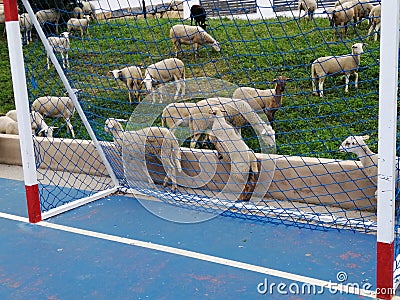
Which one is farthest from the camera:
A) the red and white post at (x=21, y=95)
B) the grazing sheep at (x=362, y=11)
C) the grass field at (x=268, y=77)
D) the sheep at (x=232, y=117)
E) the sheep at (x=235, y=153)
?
the grazing sheep at (x=362, y=11)

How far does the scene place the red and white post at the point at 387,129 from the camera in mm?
2779

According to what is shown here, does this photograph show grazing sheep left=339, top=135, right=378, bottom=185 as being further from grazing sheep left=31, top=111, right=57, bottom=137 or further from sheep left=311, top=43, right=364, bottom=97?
grazing sheep left=31, top=111, right=57, bottom=137

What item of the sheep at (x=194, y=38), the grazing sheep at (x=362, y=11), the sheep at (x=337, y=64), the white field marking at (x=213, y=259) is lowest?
the white field marking at (x=213, y=259)

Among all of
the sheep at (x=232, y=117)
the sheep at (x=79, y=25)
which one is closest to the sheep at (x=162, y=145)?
the sheep at (x=232, y=117)

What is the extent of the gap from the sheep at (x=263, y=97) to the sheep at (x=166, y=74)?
71cm

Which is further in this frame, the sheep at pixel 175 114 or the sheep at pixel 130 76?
the sheep at pixel 130 76

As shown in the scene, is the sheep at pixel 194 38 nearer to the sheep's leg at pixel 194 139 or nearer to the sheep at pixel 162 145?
the sheep's leg at pixel 194 139

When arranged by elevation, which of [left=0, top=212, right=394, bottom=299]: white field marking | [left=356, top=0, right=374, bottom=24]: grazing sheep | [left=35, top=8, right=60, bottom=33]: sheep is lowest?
[left=0, top=212, right=394, bottom=299]: white field marking

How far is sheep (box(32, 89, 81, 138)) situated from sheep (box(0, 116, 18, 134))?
1.32 feet

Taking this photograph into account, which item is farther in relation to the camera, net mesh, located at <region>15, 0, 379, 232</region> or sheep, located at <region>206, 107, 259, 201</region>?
sheep, located at <region>206, 107, 259, 201</region>

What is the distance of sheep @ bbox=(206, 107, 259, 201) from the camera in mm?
4676

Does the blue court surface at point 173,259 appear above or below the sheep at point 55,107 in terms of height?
below

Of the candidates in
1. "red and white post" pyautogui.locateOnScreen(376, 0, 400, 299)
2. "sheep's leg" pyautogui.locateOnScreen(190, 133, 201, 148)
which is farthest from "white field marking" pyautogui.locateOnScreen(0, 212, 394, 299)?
"sheep's leg" pyautogui.locateOnScreen(190, 133, 201, 148)

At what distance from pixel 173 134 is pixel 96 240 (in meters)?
1.34
